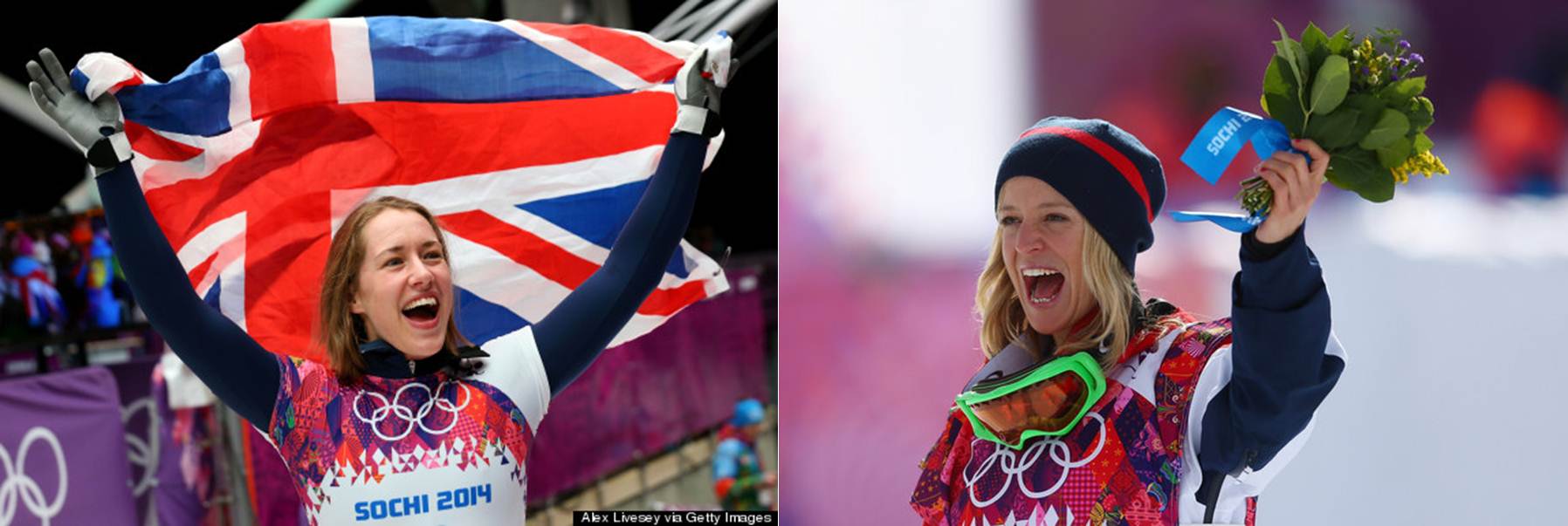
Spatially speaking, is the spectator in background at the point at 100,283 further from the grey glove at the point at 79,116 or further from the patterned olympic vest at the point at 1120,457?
the patterned olympic vest at the point at 1120,457

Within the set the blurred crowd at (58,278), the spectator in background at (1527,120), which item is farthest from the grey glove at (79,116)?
the blurred crowd at (58,278)

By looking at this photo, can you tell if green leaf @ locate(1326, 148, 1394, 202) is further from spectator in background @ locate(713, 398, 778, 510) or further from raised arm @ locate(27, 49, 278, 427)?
spectator in background @ locate(713, 398, 778, 510)

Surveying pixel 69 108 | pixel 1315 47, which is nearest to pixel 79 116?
pixel 69 108

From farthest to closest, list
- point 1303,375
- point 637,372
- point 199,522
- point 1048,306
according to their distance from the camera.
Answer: point 637,372, point 199,522, point 1048,306, point 1303,375

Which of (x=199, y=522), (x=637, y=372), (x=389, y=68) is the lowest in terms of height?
(x=199, y=522)

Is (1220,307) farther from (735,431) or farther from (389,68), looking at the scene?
(735,431)

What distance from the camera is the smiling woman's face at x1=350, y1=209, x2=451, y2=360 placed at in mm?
Answer: 2836

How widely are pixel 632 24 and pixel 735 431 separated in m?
2.02

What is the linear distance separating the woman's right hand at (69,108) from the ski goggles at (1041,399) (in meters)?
1.58

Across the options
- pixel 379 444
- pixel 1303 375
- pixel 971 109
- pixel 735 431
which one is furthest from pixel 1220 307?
pixel 735 431

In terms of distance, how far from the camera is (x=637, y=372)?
7.20 metres

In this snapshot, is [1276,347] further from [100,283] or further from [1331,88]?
[100,283]

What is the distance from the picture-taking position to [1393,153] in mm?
2184

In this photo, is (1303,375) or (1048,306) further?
(1048,306)
